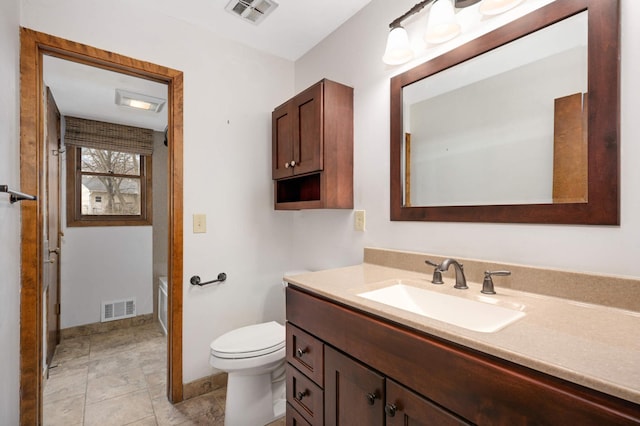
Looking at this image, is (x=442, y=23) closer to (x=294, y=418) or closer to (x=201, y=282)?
(x=294, y=418)

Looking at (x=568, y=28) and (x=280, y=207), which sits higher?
(x=568, y=28)

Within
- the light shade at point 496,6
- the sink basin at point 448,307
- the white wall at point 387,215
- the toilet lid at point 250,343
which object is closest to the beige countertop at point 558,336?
the sink basin at point 448,307

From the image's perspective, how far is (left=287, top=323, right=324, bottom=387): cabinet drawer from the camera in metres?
1.09

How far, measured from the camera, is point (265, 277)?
221 centimetres

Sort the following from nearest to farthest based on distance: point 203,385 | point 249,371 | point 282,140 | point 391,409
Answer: point 391,409, point 249,371, point 203,385, point 282,140

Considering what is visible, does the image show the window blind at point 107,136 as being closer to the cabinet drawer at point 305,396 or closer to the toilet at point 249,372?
the toilet at point 249,372

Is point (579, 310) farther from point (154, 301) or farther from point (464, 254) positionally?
point (154, 301)

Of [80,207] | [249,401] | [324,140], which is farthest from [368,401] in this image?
[80,207]

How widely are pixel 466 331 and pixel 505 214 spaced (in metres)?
0.62

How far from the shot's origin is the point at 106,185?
316 centimetres

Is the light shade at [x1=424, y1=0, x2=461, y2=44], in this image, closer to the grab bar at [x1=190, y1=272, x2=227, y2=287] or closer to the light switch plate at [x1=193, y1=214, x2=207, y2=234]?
the light switch plate at [x1=193, y1=214, x2=207, y2=234]

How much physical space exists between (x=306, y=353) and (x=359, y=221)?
82cm

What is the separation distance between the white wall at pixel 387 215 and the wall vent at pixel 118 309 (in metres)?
2.12

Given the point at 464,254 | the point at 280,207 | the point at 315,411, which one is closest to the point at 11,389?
the point at 315,411
